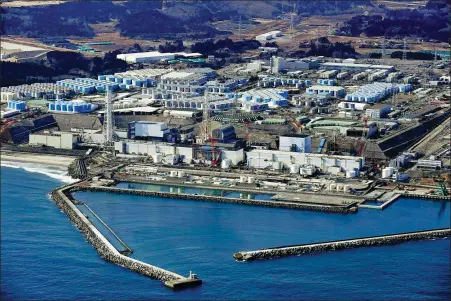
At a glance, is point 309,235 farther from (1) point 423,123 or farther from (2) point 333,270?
(1) point 423,123

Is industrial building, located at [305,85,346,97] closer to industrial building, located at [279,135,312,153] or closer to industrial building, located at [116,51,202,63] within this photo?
industrial building, located at [279,135,312,153]

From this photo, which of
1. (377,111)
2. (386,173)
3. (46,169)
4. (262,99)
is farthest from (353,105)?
(46,169)

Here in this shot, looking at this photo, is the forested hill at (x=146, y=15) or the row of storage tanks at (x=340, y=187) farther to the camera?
the forested hill at (x=146, y=15)

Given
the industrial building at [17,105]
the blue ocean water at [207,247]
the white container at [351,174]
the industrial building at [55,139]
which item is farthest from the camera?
the industrial building at [17,105]

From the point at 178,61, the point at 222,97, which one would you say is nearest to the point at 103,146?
the point at 222,97

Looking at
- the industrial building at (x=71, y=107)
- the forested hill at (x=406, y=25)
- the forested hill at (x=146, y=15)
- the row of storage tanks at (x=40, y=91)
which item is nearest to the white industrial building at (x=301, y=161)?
the industrial building at (x=71, y=107)

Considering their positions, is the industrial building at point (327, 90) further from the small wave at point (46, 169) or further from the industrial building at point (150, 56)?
the small wave at point (46, 169)

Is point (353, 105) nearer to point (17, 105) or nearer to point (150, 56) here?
point (17, 105)
